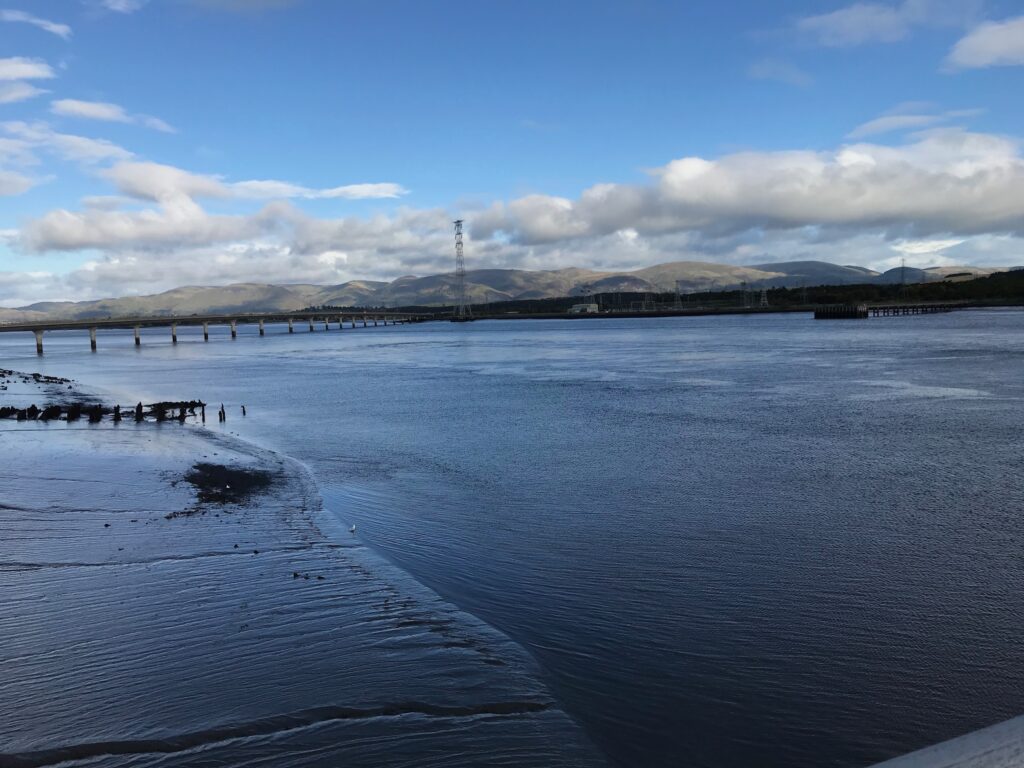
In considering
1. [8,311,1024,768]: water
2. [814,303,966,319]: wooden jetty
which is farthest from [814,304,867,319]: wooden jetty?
[8,311,1024,768]: water

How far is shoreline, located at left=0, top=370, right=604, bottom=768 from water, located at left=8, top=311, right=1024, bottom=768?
2.56 feet

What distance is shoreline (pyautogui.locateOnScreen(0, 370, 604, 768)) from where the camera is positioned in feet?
23.2

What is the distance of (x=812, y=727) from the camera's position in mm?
7664

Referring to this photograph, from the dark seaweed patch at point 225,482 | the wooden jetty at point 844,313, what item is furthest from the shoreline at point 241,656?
the wooden jetty at point 844,313

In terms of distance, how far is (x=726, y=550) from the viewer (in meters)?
13.4

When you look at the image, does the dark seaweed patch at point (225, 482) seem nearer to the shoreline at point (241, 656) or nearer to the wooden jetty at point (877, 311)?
the shoreline at point (241, 656)

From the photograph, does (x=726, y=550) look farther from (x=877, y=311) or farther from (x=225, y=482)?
(x=877, y=311)

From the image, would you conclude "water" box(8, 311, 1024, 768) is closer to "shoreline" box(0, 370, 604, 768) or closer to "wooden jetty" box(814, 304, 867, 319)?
"shoreline" box(0, 370, 604, 768)

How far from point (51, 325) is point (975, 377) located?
121743 mm

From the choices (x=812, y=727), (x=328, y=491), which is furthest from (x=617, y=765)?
(x=328, y=491)

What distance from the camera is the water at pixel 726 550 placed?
808cm

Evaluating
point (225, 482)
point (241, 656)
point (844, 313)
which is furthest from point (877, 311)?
point (241, 656)

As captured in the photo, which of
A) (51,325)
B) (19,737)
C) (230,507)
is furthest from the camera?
(51,325)

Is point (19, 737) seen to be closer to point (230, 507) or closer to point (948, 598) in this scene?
point (230, 507)
